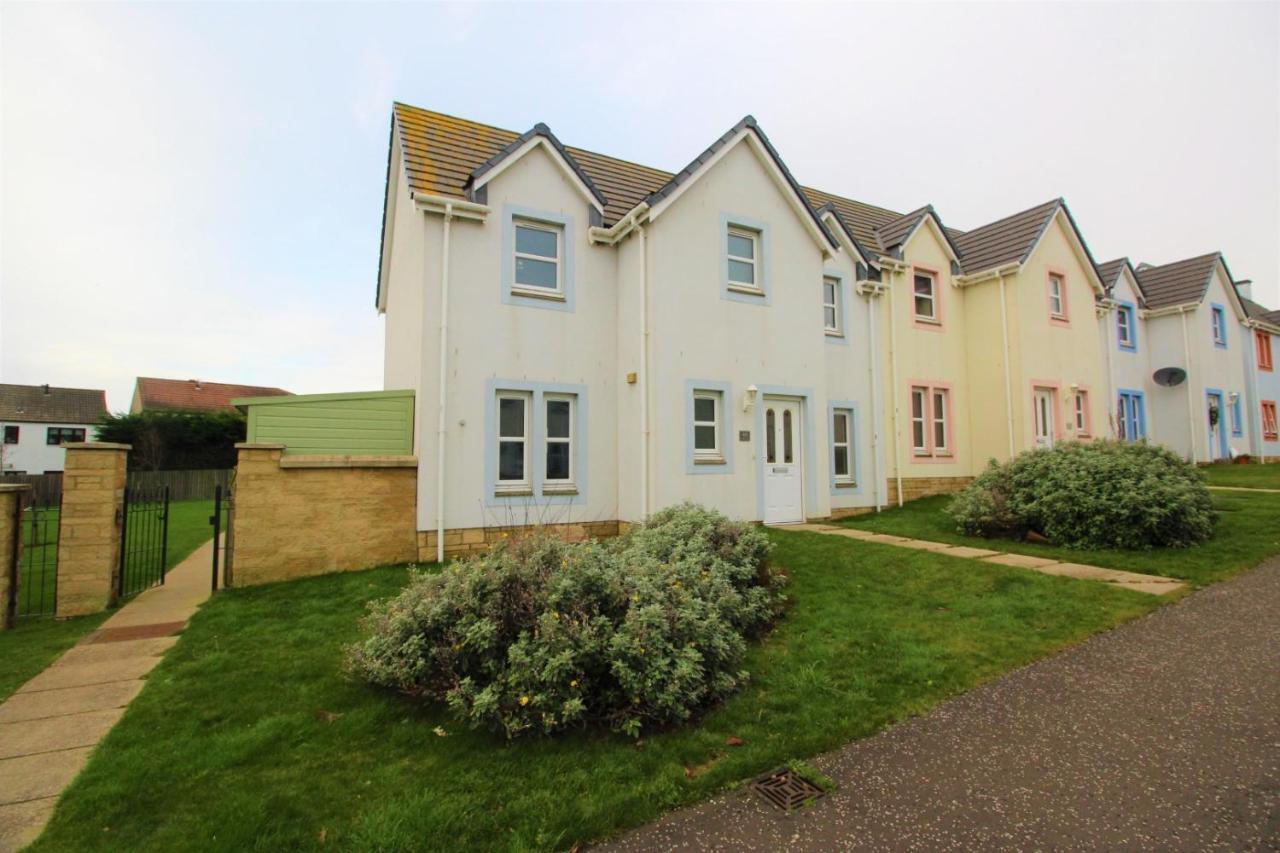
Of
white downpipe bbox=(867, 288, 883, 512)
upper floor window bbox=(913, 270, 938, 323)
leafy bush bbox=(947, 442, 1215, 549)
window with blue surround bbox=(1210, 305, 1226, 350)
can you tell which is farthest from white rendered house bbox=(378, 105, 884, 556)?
window with blue surround bbox=(1210, 305, 1226, 350)

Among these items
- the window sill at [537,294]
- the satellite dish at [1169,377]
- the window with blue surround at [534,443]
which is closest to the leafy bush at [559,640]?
the window with blue surround at [534,443]

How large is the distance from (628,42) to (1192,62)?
11892mm

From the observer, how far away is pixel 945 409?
55.7 feet

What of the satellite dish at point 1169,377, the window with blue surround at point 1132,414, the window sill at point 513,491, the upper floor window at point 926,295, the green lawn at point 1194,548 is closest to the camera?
the green lawn at point 1194,548

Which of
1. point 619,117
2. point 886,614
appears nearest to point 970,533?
point 886,614

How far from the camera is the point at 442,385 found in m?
10.2

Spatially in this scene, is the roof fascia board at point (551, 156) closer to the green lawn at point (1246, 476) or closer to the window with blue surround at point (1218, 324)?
the green lawn at point (1246, 476)

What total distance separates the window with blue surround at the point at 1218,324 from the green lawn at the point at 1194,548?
48.5 feet

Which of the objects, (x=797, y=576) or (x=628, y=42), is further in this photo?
(x=628, y=42)

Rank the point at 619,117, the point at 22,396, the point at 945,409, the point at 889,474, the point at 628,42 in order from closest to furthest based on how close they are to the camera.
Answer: the point at 628,42 < the point at 889,474 < the point at 945,409 < the point at 619,117 < the point at 22,396

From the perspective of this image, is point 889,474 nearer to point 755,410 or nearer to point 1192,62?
point 755,410

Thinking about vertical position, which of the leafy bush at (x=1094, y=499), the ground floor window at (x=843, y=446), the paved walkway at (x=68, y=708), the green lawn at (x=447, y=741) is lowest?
the paved walkway at (x=68, y=708)

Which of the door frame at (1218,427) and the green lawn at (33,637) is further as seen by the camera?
the door frame at (1218,427)

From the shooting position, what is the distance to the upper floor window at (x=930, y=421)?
53.9 ft
